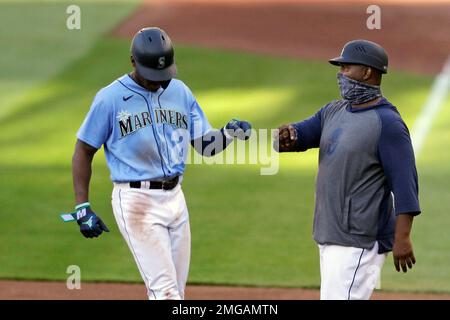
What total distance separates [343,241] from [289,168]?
7819 mm

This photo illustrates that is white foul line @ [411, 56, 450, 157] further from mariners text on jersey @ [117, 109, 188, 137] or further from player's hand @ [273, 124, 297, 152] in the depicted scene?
mariners text on jersey @ [117, 109, 188, 137]

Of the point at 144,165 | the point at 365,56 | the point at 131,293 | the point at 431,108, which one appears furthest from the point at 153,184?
the point at 431,108

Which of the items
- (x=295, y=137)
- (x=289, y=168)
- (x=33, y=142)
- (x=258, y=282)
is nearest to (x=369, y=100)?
(x=295, y=137)

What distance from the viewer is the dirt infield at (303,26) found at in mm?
19984

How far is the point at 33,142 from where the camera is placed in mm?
14891

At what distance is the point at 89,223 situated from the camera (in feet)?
21.2

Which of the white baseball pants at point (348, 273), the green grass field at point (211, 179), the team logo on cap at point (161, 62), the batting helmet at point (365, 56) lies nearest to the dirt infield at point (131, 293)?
the green grass field at point (211, 179)

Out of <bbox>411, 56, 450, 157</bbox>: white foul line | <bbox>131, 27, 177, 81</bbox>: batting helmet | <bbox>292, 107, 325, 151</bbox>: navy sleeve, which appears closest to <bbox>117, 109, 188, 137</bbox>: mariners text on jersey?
<bbox>131, 27, 177, 81</bbox>: batting helmet

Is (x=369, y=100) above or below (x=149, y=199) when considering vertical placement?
above

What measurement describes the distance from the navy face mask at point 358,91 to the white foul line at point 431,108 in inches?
321

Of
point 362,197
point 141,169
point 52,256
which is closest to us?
point 362,197

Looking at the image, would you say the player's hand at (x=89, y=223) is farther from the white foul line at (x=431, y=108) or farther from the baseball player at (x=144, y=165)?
the white foul line at (x=431, y=108)

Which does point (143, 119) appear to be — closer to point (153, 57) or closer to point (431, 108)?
point (153, 57)
